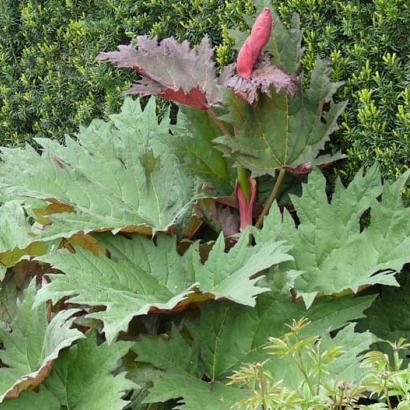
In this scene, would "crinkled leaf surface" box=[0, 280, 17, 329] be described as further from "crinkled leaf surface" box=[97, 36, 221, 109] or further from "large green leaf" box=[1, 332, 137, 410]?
"crinkled leaf surface" box=[97, 36, 221, 109]

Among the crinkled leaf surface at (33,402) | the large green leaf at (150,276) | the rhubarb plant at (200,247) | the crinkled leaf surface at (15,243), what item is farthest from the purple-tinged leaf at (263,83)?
the crinkled leaf surface at (33,402)

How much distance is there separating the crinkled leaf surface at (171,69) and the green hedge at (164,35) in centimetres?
22

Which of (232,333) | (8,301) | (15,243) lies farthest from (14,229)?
(232,333)

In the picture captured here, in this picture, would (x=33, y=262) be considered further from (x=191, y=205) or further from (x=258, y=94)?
(x=258, y=94)

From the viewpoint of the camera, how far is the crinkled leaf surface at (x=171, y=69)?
2.07m

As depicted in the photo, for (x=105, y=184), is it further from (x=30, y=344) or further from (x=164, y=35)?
(x=164, y=35)

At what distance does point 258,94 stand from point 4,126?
1528 mm

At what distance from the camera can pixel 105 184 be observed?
214 cm

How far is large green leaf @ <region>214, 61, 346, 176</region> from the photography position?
2.05 metres

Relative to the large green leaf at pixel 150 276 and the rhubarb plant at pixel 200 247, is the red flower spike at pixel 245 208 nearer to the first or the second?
the rhubarb plant at pixel 200 247

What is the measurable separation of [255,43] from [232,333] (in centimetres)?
80

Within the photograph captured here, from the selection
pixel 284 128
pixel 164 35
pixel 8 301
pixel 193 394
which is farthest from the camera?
pixel 164 35

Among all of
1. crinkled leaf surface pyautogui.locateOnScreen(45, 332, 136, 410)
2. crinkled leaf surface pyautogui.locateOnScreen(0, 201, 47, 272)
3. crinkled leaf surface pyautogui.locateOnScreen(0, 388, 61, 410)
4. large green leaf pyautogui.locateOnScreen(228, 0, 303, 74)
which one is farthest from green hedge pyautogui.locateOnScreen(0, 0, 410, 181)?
crinkled leaf surface pyautogui.locateOnScreen(0, 388, 61, 410)

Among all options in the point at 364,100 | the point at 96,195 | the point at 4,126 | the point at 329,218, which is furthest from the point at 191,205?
the point at 4,126
